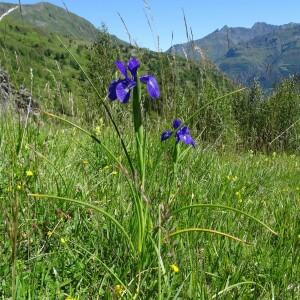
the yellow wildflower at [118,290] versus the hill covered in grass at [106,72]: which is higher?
the hill covered in grass at [106,72]

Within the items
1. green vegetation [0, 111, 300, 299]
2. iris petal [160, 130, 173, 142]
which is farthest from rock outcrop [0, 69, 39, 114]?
iris petal [160, 130, 173, 142]

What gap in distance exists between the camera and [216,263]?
110 inches

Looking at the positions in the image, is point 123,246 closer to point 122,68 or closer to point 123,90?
point 123,90

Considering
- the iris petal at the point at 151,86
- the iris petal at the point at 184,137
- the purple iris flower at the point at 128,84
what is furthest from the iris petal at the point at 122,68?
the iris petal at the point at 184,137

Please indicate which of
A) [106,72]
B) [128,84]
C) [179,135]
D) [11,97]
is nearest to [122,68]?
[128,84]

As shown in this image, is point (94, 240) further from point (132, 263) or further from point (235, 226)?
point (235, 226)

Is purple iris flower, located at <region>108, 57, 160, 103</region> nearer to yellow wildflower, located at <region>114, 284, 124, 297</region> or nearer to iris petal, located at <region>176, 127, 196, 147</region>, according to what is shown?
yellow wildflower, located at <region>114, 284, 124, 297</region>

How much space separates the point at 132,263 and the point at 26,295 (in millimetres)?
628

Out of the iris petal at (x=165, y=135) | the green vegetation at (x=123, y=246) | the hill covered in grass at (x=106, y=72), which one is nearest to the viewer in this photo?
the green vegetation at (x=123, y=246)

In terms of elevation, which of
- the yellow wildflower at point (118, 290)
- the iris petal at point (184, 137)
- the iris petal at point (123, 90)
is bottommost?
the yellow wildflower at point (118, 290)

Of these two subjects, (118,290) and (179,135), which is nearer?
(118,290)

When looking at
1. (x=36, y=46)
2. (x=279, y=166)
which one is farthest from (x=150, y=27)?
(x=36, y=46)

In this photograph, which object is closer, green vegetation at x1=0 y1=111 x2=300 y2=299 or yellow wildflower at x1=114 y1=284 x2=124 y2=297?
yellow wildflower at x1=114 y1=284 x2=124 y2=297

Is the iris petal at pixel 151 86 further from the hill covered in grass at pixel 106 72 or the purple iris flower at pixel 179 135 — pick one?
the purple iris flower at pixel 179 135
